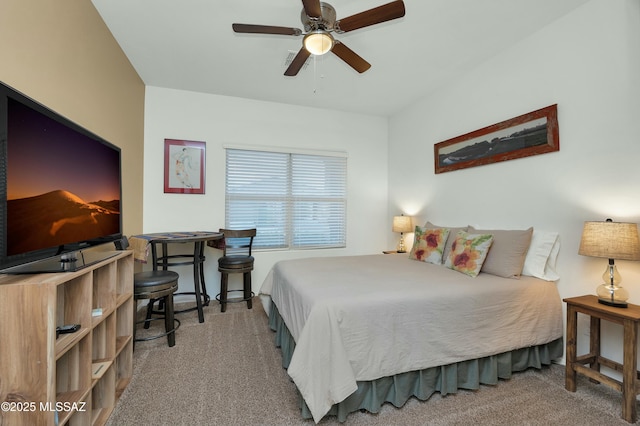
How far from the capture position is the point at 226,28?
7.57ft

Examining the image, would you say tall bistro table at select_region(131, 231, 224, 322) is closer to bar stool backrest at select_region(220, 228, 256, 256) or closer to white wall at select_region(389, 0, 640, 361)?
Answer: bar stool backrest at select_region(220, 228, 256, 256)

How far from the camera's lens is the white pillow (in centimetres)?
215

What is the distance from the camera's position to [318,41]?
1875 millimetres

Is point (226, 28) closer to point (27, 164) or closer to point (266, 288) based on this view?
point (27, 164)

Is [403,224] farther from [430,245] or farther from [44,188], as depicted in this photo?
[44,188]

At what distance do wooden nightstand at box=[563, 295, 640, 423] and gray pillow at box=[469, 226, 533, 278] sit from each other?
0.41 meters

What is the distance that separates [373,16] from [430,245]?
2081 mm

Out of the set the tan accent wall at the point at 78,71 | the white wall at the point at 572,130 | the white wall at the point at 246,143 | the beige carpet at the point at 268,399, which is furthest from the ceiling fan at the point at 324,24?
the beige carpet at the point at 268,399

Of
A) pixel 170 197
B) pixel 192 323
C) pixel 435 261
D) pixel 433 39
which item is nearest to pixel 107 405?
pixel 192 323

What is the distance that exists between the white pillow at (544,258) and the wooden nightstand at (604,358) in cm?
31

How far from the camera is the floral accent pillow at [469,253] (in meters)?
2.18

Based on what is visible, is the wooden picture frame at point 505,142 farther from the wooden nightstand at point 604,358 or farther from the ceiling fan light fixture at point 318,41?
the ceiling fan light fixture at point 318,41

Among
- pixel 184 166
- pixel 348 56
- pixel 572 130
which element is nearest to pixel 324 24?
pixel 348 56

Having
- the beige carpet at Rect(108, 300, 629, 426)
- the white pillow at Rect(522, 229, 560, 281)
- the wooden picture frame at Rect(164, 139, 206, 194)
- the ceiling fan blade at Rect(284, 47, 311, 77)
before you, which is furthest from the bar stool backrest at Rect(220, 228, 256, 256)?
the white pillow at Rect(522, 229, 560, 281)
